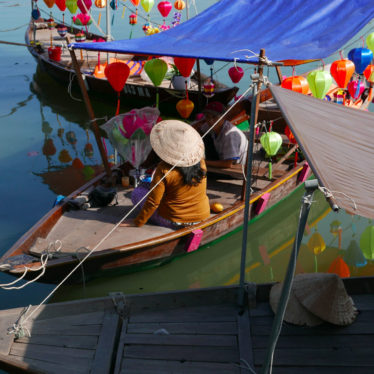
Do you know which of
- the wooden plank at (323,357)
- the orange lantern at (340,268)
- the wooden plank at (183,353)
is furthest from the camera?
the orange lantern at (340,268)

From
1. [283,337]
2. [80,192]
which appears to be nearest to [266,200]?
[80,192]

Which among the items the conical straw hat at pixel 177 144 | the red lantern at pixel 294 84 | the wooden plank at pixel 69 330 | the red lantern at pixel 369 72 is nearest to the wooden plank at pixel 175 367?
the wooden plank at pixel 69 330

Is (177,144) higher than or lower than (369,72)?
higher

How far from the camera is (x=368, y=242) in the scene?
577cm

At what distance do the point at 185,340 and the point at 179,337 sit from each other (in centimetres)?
5

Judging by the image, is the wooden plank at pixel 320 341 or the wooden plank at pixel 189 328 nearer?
the wooden plank at pixel 320 341

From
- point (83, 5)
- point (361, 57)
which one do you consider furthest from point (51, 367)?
point (83, 5)

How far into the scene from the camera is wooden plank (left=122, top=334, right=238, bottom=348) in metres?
3.12

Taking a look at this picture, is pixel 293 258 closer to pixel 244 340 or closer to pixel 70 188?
pixel 244 340

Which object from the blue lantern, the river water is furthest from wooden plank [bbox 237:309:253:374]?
the blue lantern

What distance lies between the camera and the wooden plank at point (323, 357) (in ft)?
9.52

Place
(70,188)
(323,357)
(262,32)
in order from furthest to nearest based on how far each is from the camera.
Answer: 1. (70,188)
2. (262,32)
3. (323,357)

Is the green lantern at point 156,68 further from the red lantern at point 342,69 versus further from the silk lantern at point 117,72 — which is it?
the red lantern at point 342,69

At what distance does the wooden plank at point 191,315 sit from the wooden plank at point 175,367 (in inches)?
15.1
